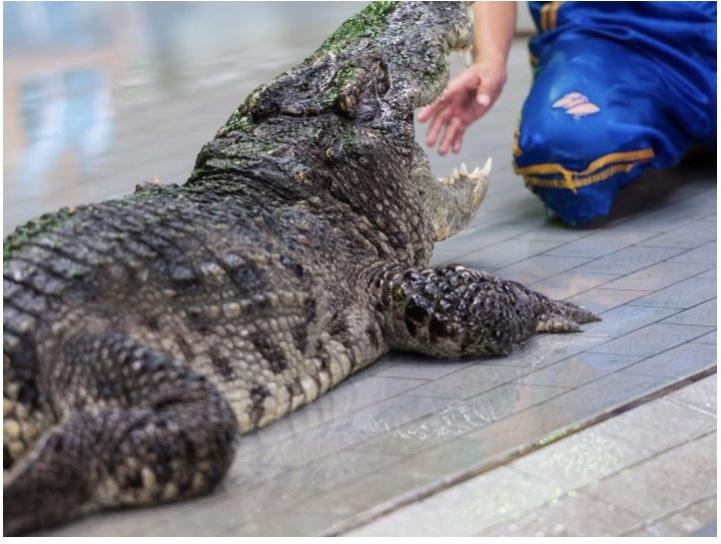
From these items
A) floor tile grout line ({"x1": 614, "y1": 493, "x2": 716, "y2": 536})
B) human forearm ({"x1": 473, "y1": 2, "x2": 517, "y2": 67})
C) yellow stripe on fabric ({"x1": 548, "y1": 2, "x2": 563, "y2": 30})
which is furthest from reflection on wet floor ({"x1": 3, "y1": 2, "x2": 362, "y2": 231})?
floor tile grout line ({"x1": 614, "y1": 493, "x2": 716, "y2": 536})

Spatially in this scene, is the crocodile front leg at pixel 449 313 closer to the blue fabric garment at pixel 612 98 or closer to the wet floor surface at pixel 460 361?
the wet floor surface at pixel 460 361

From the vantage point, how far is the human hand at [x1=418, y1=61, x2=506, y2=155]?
5.13 metres

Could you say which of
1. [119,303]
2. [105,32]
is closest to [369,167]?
[119,303]

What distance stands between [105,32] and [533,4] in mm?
5518

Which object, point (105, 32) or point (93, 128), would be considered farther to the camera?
point (105, 32)

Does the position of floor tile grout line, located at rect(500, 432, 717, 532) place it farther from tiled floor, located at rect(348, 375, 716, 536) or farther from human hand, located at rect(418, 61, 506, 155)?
human hand, located at rect(418, 61, 506, 155)

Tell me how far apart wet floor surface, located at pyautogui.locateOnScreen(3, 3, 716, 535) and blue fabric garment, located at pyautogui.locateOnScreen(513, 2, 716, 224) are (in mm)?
174

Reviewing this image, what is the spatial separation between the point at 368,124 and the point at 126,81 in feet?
14.5

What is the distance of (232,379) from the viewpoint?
10.8ft

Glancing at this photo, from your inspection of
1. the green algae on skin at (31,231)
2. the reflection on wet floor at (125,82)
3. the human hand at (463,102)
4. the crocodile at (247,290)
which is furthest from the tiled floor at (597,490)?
the reflection on wet floor at (125,82)

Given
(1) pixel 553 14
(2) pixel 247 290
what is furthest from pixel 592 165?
(2) pixel 247 290

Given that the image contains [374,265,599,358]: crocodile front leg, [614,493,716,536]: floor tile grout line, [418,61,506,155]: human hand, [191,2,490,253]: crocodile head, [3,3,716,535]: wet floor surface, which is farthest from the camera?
[418,61,506,155]: human hand

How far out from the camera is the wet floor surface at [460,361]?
292 cm

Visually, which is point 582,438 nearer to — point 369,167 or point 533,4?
point 369,167
